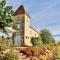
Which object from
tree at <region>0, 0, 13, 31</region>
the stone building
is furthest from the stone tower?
tree at <region>0, 0, 13, 31</region>

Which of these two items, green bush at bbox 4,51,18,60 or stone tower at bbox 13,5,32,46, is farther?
stone tower at bbox 13,5,32,46

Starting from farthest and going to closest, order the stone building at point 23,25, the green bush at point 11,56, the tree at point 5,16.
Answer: the stone building at point 23,25 → the tree at point 5,16 → the green bush at point 11,56

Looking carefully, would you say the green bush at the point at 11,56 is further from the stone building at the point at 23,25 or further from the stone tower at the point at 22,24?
the stone tower at the point at 22,24

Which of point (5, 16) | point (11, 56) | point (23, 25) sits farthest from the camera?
point (23, 25)

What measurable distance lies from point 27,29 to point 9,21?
17602 millimetres

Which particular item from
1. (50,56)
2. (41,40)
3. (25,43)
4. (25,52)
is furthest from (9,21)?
(25,43)

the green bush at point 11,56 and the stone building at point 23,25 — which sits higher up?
the stone building at point 23,25

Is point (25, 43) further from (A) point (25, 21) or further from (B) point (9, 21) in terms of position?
(B) point (9, 21)

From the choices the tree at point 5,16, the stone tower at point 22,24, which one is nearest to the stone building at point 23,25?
the stone tower at point 22,24

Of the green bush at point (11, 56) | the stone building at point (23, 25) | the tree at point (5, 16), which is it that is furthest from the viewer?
the stone building at point (23, 25)

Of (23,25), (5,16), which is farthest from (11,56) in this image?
(23,25)

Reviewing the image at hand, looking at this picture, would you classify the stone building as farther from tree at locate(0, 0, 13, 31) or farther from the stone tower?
tree at locate(0, 0, 13, 31)

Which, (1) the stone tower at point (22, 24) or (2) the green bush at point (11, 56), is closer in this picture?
(2) the green bush at point (11, 56)

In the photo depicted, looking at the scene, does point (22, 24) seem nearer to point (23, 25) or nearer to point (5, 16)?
point (23, 25)
